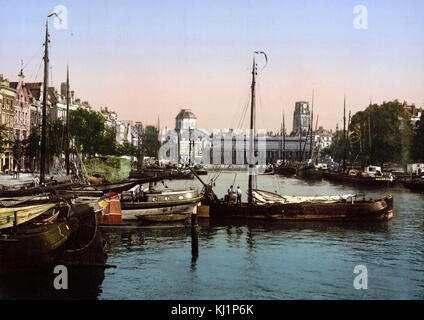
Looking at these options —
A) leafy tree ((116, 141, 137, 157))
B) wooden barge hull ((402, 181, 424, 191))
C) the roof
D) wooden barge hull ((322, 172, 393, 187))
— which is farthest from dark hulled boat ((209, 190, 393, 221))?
leafy tree ((116, 141, 137, 157))

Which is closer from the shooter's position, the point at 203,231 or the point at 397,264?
the point at 397,264

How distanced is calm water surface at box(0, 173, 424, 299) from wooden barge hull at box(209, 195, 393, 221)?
95cm

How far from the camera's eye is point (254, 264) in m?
30.1

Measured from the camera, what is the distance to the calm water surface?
2456 cm

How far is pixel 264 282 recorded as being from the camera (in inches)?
1033

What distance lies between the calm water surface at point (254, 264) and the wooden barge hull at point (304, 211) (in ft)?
3.12

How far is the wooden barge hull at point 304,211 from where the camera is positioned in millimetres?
45750

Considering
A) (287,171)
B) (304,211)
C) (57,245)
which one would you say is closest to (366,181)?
(304,211)

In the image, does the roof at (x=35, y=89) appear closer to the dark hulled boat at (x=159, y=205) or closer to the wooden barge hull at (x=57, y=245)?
the dark hulled boat at (x=159, y=205)

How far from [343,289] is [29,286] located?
14.4m

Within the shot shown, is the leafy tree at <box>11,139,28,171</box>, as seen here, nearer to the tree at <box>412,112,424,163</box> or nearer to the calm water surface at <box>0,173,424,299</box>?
the calm water surface at <box>0,173,424,299</box>
